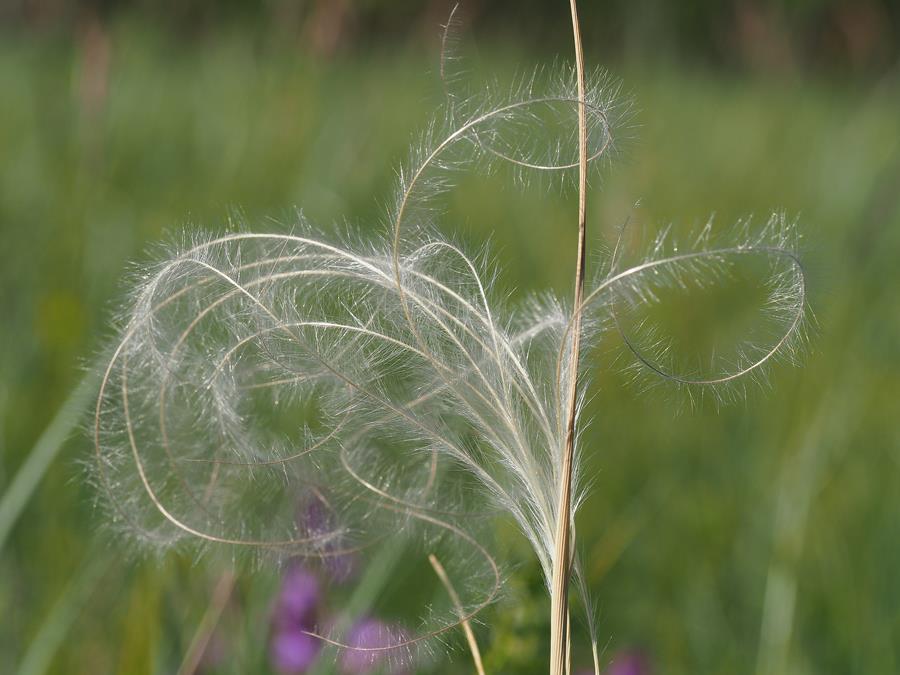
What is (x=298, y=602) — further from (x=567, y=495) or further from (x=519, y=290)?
(x=519, y=290)

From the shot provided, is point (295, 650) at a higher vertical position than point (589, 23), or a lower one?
lower

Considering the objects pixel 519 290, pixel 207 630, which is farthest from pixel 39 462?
pixel 519 290

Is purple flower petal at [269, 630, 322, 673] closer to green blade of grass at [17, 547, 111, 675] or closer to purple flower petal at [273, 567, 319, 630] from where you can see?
purple flower petal at [273, 567, 319, 630]

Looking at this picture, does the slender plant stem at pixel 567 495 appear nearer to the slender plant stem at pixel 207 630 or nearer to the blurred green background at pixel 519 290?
the blurred green background at pixel 519 290

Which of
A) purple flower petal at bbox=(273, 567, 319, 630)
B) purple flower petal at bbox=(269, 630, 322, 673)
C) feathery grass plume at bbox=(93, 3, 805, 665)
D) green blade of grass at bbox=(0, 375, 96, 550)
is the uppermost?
feathery grass plume at bbox=(93, 3, 805, 665)

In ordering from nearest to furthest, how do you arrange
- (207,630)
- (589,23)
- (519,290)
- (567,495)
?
(567,495)
(207,630)
(519,290)
(589,23)

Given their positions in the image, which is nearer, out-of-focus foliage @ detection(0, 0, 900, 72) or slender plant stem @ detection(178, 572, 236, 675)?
slender plant stem @ detection(178, 572, 236, 675)

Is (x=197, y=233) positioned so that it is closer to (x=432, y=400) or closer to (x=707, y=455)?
(x=432, y=400)

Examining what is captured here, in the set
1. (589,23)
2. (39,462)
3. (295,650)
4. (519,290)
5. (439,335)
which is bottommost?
(295,650)

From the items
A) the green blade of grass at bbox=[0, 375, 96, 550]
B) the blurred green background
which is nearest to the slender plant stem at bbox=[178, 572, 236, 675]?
the blurred green background
